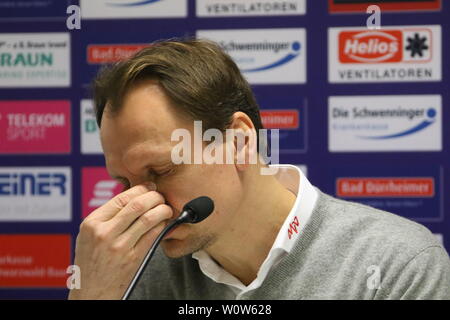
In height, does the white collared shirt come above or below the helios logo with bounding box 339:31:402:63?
below

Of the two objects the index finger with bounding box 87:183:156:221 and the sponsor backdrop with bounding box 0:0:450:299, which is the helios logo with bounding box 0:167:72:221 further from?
the index finger with bounding box 87:183:156:221

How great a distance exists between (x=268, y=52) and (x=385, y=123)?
1.83 ft

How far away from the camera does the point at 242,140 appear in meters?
1.32

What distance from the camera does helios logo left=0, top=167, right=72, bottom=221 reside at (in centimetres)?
242

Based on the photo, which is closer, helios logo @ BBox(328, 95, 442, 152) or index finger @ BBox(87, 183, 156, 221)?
index finger @ BBox(87, 183, 156, 221)

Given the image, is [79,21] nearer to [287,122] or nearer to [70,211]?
[70,211]

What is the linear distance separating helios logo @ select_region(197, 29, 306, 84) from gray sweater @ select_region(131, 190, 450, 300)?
1.05 metres

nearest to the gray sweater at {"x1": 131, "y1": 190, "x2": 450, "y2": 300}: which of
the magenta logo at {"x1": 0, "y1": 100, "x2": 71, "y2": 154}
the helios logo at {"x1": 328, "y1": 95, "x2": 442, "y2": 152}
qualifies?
the helios logo at {"x1": 328, "y1": 95, "x2": 442, "y2": 152}

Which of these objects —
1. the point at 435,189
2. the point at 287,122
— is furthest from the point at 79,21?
the point at 435,189

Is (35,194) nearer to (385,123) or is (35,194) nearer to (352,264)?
(385,123)

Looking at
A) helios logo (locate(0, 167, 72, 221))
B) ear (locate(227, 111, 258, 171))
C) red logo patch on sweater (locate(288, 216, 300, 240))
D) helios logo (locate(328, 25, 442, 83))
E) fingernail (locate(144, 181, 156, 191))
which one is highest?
helios logo (locate(328, 25, 442, 83))

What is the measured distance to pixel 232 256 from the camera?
1319 millimetres

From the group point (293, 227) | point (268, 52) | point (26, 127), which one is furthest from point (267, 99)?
point (293, 227)

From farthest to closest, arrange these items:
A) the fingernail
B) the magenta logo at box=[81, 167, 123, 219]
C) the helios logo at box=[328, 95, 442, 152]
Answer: the magenta logo at box=[81, 167, 123, 219] < the helios logo at box=[328, 95, 442, 152] < the fingernail
